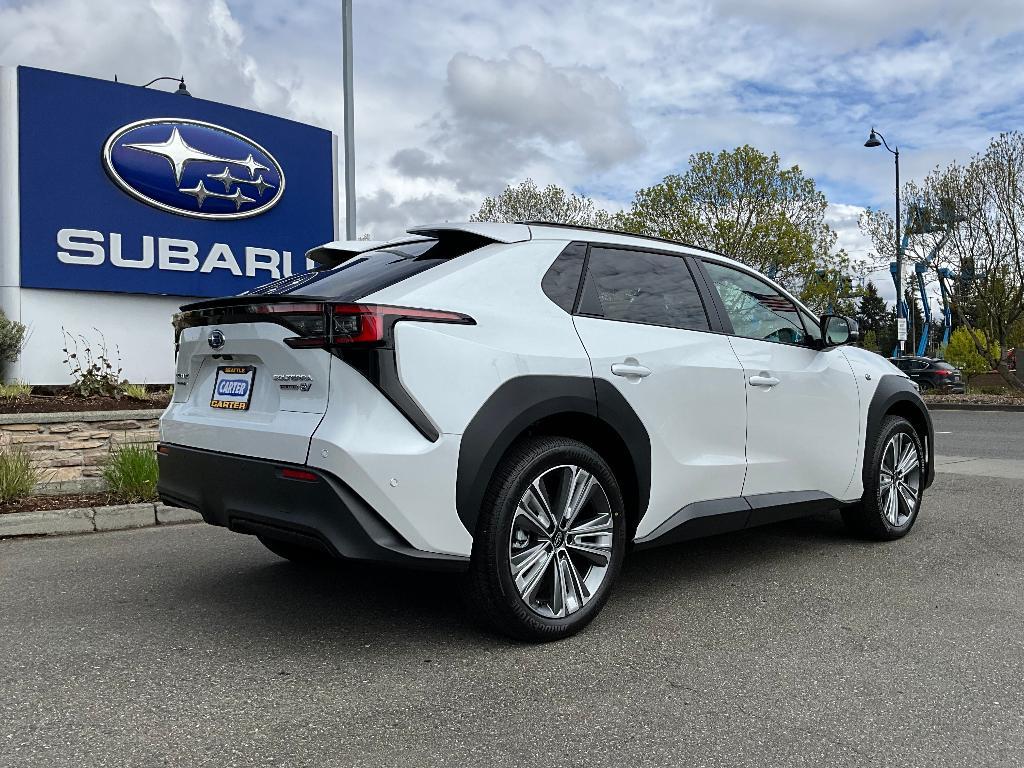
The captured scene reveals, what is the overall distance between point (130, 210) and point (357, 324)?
891 centimetres

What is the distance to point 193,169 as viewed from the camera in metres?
11.3

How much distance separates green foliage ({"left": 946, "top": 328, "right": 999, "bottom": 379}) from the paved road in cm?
2291

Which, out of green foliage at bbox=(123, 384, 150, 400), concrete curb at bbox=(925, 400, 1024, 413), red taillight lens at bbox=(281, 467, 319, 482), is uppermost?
green foliage at bbox=(123, 384, 150, 400)

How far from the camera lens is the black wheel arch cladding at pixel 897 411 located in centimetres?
529

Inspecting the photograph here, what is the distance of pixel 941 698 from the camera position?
3.02m

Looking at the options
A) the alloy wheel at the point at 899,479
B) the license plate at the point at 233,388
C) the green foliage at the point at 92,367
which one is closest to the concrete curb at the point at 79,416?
the green foliage at the point at 92,367

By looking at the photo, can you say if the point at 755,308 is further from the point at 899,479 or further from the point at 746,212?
the point at 746,212

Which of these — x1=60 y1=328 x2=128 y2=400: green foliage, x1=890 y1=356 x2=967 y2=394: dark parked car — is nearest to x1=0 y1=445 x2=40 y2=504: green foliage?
x1=60 y1=328 x2=128 y2=400: green foliage

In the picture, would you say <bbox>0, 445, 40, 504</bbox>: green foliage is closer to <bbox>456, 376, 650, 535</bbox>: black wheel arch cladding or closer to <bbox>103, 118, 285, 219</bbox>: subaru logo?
<bbox>456, 376, 650, 535</bbox>: black wheel arch cladding

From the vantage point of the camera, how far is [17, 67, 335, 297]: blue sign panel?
10.3 metres

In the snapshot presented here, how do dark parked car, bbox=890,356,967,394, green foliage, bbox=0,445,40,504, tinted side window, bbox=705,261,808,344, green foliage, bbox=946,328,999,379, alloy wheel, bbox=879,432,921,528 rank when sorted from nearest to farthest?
tinted side window, bbox=705,261,808,344 < alloy wheel, bbox=879,432,921,528 < green foliage, bbox=0,445,40,504 < green foliage, bbox=946,328,999,379 < dark parked car, bbox=890,356,967,394

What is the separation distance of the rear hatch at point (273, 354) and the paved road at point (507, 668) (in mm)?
839

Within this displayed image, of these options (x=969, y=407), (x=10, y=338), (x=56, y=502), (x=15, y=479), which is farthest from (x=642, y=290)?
(x=969, y=407)

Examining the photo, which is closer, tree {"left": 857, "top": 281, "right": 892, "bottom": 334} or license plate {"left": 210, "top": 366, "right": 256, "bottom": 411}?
license plate {"left": 210, "top": 366, "right": 256, "bottom": 411}
